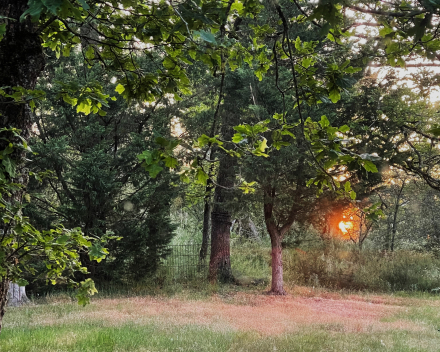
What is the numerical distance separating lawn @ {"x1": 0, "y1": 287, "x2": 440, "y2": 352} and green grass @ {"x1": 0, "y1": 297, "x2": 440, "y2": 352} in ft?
0.05

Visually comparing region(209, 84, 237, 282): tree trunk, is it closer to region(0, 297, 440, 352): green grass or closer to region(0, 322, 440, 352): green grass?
region(0, 297, 440, 352): green grass

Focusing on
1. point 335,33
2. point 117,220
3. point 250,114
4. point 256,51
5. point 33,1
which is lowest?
point 117,220

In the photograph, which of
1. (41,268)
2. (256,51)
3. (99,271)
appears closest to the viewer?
(256,51)

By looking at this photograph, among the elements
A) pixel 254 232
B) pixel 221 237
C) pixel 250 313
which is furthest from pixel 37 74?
pixel 254 232

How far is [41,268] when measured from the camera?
924 centimetres

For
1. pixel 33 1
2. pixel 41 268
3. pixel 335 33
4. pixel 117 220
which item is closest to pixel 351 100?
pixel 117 220

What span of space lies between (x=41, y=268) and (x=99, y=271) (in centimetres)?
175

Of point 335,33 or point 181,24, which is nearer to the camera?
point 181,24

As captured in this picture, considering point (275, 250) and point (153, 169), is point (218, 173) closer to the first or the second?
point (275, 250)

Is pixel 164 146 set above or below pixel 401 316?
above

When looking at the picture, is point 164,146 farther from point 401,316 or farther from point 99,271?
point 99,271

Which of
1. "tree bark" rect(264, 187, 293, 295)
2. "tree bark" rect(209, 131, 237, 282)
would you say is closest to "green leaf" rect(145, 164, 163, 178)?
"tree bark" rect(264, 187, 293, 295)

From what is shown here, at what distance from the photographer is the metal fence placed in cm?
1284

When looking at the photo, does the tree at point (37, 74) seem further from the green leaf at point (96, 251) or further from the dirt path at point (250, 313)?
the dirt path at point (250, 313)
